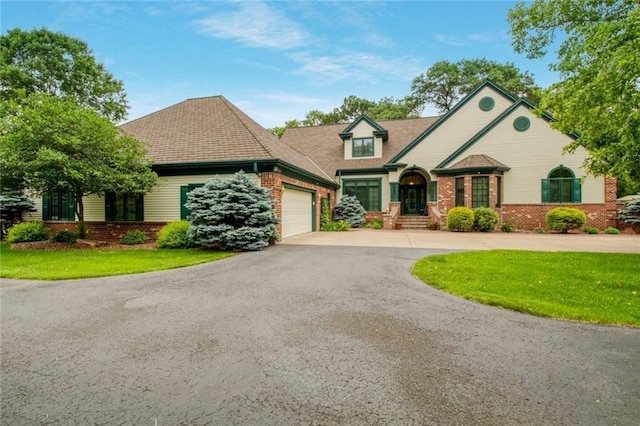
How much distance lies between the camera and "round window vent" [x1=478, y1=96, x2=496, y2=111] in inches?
749

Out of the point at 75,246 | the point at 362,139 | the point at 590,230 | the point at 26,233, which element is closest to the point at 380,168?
the point at 362,139

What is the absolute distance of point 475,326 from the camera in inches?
157

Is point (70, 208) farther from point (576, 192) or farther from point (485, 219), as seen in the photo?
point (576, 192)

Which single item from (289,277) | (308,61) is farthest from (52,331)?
(308,61)

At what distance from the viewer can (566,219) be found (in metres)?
15.6

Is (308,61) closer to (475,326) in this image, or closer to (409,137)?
(409,137)

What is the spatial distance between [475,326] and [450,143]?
59.1 feet

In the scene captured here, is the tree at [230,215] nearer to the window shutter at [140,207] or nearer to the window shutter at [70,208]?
the window shutter at [140,207]

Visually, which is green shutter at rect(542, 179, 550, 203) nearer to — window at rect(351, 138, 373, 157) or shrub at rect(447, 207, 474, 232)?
shrub at rect(447, 207, 474, 232)

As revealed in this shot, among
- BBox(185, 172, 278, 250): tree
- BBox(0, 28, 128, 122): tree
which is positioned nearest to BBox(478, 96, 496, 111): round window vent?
BBox(185, 172, 278, 250): tree

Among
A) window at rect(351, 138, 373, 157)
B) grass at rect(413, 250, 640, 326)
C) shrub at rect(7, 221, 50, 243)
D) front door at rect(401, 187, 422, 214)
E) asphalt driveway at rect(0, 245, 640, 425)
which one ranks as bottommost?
asphalt driveway at rect(0, 245, 640, 425)

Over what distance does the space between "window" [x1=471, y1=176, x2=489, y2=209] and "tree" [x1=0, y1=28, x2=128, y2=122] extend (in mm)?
25886

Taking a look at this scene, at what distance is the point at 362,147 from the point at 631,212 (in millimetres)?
15527

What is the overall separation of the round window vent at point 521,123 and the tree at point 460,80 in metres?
18.3
